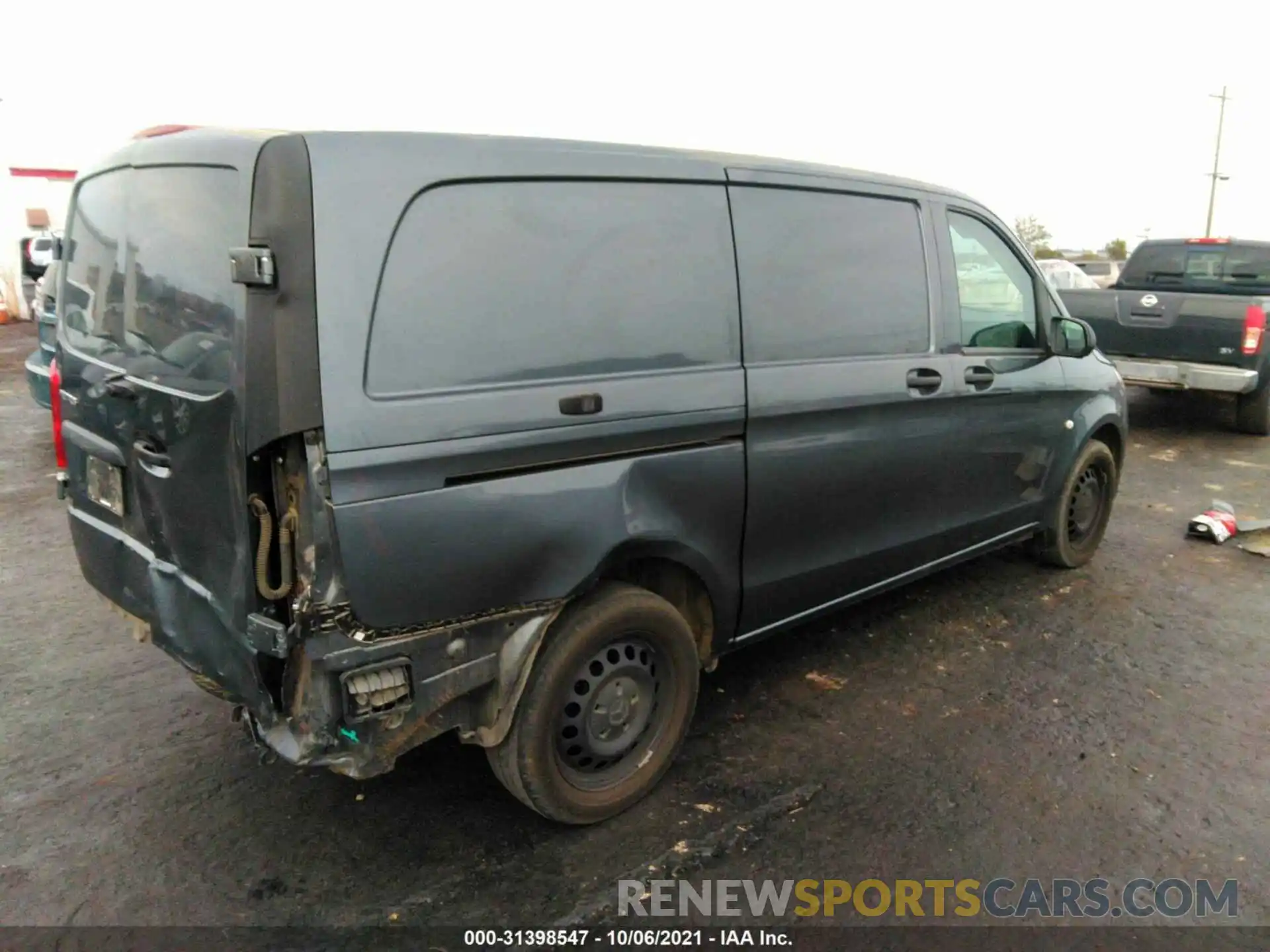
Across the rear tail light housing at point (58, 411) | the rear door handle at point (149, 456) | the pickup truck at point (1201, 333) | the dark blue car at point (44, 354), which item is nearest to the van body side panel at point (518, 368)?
the rear door handle at point (149, 456)

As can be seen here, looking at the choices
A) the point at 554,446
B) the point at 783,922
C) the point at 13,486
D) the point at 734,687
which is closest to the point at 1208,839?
the point at 783,922

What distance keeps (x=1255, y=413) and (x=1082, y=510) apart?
198 inches

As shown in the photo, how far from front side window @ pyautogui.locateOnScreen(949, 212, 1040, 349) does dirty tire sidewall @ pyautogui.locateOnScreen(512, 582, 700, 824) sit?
2.01 meters

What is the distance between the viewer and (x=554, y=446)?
260 cm

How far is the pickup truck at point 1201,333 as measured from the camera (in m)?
8.29

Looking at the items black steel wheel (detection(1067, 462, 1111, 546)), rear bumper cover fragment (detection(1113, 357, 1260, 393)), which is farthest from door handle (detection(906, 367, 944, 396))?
rear bumper cover fragment (detection(1113, 357, 1260, 393))

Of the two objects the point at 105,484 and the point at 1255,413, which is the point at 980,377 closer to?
the point at 105,484

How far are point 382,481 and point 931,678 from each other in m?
2.68

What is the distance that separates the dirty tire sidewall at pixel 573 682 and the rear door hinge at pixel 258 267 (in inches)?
49.1

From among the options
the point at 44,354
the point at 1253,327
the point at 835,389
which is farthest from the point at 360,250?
the point at 1253,327

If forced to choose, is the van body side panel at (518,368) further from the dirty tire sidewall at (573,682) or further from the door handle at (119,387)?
the door handle at (119,387)

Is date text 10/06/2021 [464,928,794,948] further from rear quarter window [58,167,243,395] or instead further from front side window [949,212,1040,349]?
front side window [949,212,1040,349]

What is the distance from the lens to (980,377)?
4.07 m

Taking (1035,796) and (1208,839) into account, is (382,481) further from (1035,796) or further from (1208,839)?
(1208,839)
